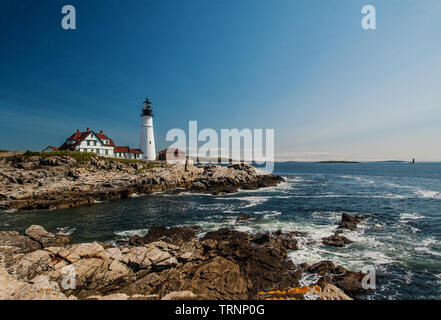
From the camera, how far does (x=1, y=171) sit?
3716cm

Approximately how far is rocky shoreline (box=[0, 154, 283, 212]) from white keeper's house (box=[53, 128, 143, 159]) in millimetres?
10620

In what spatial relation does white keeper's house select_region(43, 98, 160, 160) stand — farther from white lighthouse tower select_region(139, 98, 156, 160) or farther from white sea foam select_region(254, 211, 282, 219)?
white sea foam select_region(254, 211, 282, 219)

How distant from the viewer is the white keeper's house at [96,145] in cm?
5656

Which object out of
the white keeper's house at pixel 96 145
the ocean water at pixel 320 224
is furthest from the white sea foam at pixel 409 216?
the white keeper's house at pixel 96 145

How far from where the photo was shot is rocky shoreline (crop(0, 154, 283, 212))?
31.9 meters

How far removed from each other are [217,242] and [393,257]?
1233 cm

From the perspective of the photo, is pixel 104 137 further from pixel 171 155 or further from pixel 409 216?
pixel 409 216

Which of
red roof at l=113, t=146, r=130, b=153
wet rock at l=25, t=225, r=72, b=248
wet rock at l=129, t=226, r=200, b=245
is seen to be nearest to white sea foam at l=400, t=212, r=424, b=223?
wet rock at l=129, t=226, r=200, b=245

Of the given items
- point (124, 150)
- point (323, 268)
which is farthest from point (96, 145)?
point (323, 268)

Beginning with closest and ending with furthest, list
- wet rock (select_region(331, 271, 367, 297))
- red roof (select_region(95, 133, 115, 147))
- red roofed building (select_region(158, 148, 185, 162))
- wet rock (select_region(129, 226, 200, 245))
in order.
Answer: wet rock (select_region(331, 271, 367, 297)) → wet rock (select_region(129, 226, 200, 245)) → red roof (select_region(95, 133, 115, 147)) → red roofed building (select_region(158, 148, 185, 162))

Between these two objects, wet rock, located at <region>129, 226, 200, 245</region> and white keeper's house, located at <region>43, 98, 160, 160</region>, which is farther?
white keeper's house, located at <region>43, 98, 160, 160</region>

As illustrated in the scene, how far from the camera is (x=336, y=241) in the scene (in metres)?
16.6

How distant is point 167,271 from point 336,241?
43.3 ft

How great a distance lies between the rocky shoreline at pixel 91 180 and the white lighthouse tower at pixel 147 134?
8.63 meters
